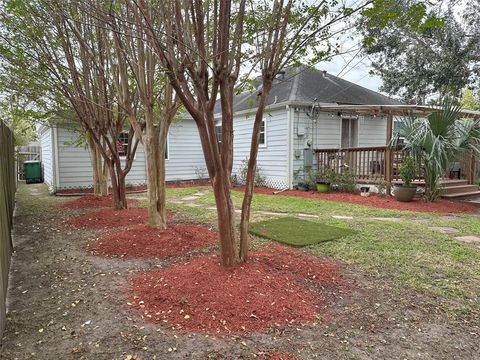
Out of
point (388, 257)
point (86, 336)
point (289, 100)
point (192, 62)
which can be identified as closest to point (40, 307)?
point (86, 336)

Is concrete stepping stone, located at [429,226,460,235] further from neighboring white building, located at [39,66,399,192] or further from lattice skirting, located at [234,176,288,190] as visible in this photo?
lattice skirting, located at [234,176,288,190]

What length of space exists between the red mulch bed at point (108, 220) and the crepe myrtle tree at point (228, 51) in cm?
366

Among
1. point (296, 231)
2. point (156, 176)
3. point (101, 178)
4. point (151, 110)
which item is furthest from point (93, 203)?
point (296, 231)

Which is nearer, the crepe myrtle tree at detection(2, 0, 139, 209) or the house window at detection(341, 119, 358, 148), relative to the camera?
the crepe myrtle tree at detection(2, 0, 139, 209)

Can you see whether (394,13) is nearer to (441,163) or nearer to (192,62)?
(192,62)

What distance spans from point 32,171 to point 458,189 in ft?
60.3

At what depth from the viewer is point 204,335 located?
97.2 inches

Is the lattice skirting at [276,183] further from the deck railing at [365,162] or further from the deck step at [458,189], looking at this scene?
the deck step at [458,189]

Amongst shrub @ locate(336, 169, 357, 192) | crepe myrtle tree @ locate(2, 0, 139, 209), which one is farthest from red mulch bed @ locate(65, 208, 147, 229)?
Answer: shrub @ locate(336, 169, 357, 192)

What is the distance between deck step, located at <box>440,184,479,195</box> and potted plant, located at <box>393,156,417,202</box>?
1.05m

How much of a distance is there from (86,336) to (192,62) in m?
2.32

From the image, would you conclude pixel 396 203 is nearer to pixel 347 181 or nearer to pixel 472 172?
pixel 347 181

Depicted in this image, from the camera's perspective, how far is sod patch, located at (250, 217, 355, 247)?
5.18 m

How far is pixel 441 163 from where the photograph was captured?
8078 mm
